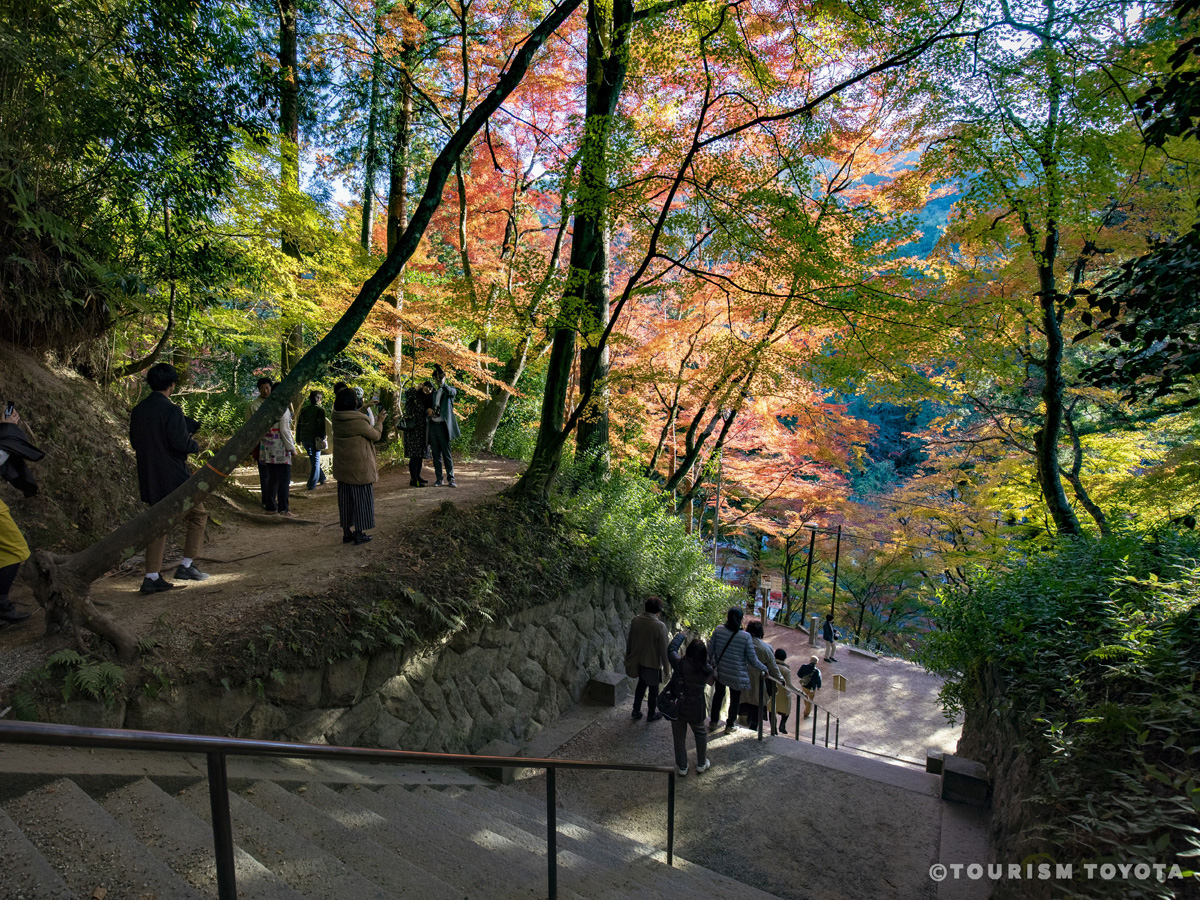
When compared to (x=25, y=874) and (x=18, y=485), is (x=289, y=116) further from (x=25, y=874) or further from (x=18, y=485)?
(x=25, y=874)

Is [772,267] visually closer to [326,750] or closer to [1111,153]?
Answer: [1111,153]

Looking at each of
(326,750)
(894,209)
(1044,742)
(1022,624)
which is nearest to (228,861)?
(326,750)

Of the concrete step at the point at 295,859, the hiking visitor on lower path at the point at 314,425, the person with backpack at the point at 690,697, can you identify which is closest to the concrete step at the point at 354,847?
the concrete step at the point at 295,859

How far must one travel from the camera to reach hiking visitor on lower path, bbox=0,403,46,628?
392cm

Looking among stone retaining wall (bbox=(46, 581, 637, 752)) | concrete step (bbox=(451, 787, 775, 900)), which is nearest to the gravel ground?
concrete step (bbox=(451, 787, 775, 900))

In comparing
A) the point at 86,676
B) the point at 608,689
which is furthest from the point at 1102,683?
the point at 86,676

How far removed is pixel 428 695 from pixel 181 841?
2.99m

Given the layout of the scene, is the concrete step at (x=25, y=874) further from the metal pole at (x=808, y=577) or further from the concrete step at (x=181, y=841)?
the metal pole at (x=808, y=577)

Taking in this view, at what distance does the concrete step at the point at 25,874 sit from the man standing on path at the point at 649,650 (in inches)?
206

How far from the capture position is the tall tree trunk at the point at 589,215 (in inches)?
260

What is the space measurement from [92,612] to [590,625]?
5.35m

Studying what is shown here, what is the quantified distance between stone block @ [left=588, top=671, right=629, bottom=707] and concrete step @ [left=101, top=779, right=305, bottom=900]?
5.19 metres

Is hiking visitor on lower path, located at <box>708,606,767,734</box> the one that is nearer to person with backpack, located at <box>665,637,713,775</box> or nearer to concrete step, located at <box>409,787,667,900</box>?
person with backpack, located at <box>665,637,713,775</box>

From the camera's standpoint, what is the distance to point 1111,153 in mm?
6309
